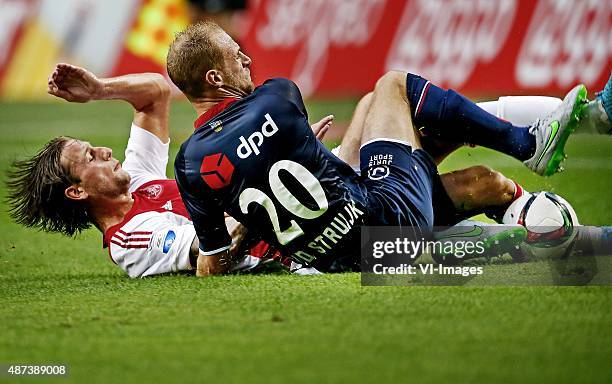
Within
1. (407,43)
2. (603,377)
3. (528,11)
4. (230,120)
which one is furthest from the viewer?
(407,43)

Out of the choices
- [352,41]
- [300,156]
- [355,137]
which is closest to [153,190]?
[355,137]

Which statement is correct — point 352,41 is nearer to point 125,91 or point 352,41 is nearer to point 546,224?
point 125,91

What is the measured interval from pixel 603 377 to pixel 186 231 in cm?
277

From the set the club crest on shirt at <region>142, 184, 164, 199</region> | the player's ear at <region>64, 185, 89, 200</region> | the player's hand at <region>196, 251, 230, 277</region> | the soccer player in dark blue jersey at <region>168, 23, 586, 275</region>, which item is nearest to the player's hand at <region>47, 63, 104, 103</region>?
the player's ear at <region>64, 185, 89, 200</region>

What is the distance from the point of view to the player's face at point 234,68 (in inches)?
201

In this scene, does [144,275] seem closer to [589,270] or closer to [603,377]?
[589,270]

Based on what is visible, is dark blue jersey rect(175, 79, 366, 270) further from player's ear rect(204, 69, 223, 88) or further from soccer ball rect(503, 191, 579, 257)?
soccer ball rect(503, 191, 579, 257)

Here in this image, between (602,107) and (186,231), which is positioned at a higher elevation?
(602,107)

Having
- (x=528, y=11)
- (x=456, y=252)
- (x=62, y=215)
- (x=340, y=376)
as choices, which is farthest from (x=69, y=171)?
(x=528, y=11)

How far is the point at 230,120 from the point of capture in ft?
16.1

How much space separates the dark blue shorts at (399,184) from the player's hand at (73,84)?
1.56 metres

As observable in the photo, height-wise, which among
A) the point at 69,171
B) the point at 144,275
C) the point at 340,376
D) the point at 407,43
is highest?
the point at 407,43

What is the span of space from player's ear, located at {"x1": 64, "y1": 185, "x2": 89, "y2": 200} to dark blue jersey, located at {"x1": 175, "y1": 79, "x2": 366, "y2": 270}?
0.98 m

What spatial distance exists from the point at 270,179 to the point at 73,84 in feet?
4.88
